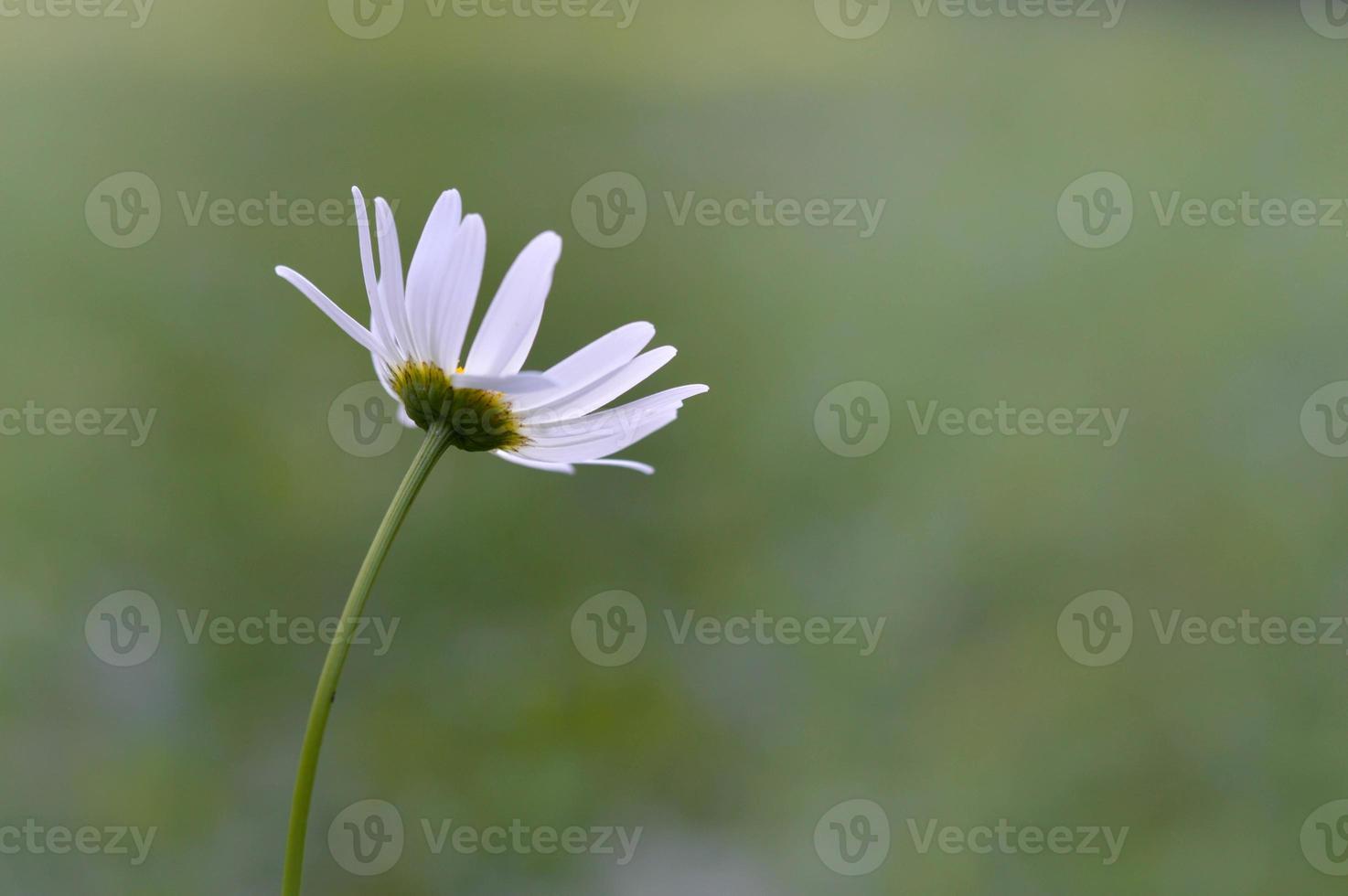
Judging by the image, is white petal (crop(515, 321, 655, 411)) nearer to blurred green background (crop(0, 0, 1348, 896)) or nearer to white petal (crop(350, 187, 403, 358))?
white petal (crop(350, 187, 403, 358))

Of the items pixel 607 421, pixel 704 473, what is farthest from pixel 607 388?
pixel 704 473

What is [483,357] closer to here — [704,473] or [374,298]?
[374,298]

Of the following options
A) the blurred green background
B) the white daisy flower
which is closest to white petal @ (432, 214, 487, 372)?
the white daisy flower

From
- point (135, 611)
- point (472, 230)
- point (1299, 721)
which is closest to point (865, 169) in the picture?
point (1299, 721)

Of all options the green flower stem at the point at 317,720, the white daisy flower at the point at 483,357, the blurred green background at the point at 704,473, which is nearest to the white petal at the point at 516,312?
the white daisy flower at the point at 483,357

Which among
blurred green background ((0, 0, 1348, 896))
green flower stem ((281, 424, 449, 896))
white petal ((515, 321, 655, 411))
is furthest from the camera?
blurred green background ((0, 0, 1348, 896))

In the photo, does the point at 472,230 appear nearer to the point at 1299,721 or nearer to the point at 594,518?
the point at 594,518

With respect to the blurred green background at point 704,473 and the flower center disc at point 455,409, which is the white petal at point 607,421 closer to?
the flower center disc at point 455,409
